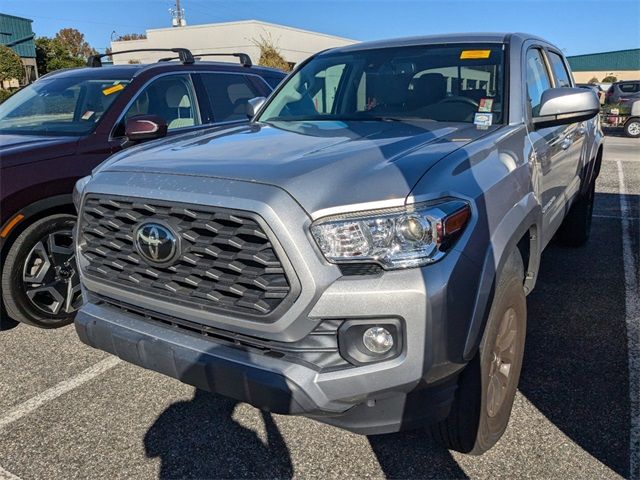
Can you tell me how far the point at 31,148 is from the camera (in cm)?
368

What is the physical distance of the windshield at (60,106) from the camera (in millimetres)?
4305

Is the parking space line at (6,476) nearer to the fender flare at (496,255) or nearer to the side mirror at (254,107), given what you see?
the fender flare at (496,255)

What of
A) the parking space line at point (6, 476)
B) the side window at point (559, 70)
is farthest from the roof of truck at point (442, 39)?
the parking space line at point (6, 476)

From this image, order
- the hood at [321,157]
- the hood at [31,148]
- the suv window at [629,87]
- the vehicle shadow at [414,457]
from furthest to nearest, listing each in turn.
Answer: the suv window at [629,87] < the hood at [31,148] < the vehicle shadow at [414,457] < the hood at [321,157]

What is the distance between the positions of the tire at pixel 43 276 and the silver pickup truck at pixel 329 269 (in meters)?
1.23

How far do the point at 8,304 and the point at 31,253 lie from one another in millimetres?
369

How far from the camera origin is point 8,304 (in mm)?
3682

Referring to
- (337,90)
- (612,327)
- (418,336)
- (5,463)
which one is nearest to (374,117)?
(337,90)

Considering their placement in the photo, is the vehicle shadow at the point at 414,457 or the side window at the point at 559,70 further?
the side window at the point at 559,70

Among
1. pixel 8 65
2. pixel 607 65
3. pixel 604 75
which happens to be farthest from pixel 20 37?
pixel 607 65

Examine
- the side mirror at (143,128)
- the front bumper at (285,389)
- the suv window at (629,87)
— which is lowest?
the front bumper at (285,389)

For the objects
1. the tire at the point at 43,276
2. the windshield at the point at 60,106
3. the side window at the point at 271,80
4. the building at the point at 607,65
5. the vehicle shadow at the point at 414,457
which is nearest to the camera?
the vehicle shadow at the point at 414,457

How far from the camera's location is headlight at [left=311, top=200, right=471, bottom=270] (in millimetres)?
1936

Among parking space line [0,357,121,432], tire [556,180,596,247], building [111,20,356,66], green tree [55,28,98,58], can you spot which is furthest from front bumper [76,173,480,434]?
green tree [55,28,98,58]
